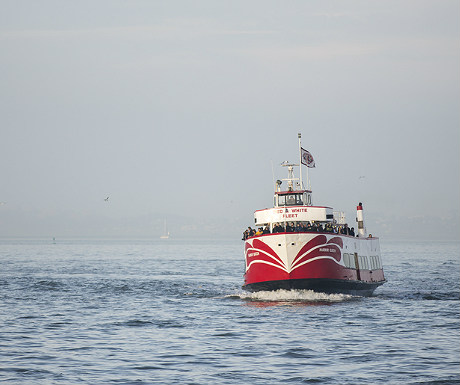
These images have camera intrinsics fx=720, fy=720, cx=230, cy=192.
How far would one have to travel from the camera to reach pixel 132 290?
5409cm

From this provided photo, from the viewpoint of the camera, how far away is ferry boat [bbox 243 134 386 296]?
139 feet

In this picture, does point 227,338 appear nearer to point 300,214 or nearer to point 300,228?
point 300,228

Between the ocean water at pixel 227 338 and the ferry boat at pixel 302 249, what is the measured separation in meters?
1.19

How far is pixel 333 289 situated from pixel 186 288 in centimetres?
1575

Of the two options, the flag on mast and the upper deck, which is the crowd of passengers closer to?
the upper deck

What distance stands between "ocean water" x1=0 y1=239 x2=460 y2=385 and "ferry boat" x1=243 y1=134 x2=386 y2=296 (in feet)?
3.90

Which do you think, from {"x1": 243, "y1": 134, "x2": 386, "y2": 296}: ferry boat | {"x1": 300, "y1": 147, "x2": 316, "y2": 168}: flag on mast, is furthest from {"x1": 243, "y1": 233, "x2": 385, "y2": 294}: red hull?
{"x1": 300, "y1": 147, "x2": 316, "y2": 168}: flag on mast

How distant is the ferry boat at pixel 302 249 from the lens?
42.3m

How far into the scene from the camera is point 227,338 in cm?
3023

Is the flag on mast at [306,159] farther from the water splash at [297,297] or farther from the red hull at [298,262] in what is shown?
the water splash at [297,297]

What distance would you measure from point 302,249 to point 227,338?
1305 centimetres

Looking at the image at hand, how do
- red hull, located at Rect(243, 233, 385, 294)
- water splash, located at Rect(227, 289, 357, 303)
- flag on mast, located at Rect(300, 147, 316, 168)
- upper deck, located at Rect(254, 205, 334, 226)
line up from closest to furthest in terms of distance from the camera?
red hull, located at Rect(243, 233, 385, 294) → water splash, located at Rect(227, 289, 357, 303) → upper deck, located at Rect(254, 205, 334, 226) → flag on mast, located at Rect(300, 147, 316, 168)

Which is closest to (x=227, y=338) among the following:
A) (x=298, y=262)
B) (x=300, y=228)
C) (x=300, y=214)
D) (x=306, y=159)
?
(x=298, y=262)

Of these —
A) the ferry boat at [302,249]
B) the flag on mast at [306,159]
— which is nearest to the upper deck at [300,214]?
the ferry boat at [302,249]
